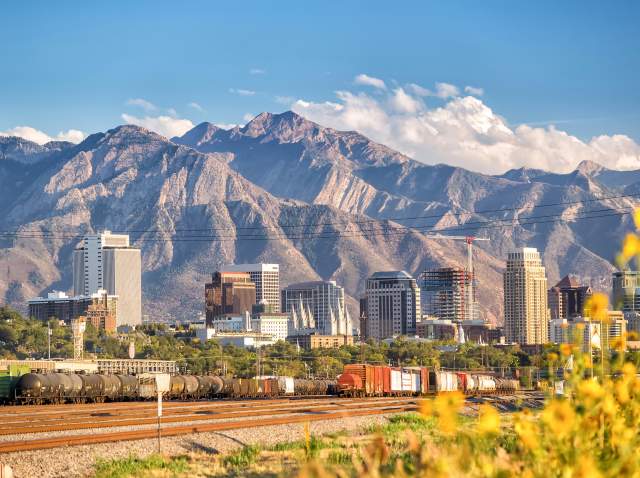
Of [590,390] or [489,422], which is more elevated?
[590,390]

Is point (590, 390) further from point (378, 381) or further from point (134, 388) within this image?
point (378, 381)

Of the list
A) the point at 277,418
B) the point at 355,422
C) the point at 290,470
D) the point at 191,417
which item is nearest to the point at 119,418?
the point at 191,417

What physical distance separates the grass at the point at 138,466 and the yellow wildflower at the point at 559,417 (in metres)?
18.0

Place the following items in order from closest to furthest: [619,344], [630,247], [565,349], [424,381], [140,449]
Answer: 1. [630,247]
2. [565,349]
3. [619,344]
4. [140,449]
5. [424,381]

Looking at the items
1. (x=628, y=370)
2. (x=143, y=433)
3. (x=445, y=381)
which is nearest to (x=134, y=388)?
(x=445, y=381)

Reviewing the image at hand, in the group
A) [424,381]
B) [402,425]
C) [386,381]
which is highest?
[402,425]

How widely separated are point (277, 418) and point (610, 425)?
3929cm

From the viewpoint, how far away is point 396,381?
105125mm

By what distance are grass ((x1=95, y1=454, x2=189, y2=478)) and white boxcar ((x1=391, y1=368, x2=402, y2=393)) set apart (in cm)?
7221

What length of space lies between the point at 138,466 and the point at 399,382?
254 feet

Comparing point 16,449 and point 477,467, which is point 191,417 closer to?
point 16,449

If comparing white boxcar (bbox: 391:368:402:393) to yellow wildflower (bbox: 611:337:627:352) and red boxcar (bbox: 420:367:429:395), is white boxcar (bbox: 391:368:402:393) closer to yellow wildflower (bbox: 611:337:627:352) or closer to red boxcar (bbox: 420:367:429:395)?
red boxcar (bbox: 420:367:429:395)

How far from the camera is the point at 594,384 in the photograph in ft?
39.4

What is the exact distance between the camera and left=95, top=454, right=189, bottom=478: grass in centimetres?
2830
